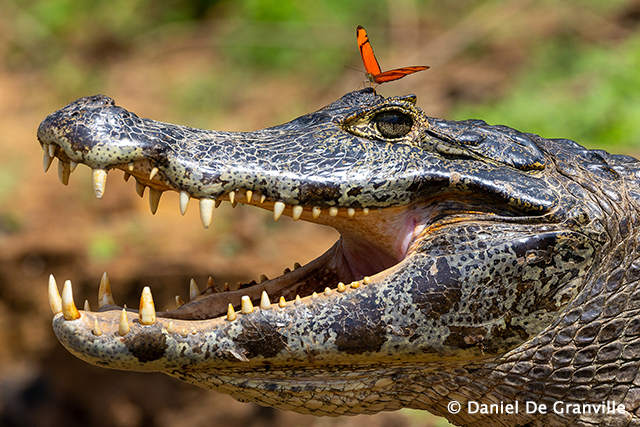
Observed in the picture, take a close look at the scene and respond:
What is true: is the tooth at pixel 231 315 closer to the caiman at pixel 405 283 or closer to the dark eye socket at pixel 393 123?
the caiman at pixel 405 283

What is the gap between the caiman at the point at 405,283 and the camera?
1.79m

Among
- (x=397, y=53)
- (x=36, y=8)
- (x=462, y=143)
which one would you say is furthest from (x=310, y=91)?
(x=462, y=143)

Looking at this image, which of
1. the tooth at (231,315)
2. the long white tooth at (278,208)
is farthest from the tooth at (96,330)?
the long white tooth at (278,208)

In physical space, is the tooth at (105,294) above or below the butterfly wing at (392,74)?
below

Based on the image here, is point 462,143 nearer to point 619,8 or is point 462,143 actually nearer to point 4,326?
point 4,326

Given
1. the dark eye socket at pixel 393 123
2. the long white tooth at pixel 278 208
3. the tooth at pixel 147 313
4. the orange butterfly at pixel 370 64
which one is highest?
the orange butterfly at pixel 370 64

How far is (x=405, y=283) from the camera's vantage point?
1.83 metres

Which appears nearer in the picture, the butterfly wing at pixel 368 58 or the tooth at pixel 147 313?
the tooth at pixel 147 313

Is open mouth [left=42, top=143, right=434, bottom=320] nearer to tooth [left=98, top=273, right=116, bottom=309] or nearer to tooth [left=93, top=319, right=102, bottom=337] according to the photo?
tooth [left=98, top=273, right=116, bottom=309]

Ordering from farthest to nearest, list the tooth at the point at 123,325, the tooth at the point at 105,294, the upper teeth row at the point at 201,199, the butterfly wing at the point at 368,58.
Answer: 1. the butterfly wing at the point at 368,58
2. the tooth at the point at 105,294
3. the upper teeth row at the point at 201,199
4. the tooth at the point at 123,325

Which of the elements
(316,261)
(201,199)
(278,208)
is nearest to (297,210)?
(278,208)

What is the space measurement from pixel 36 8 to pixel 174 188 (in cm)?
906

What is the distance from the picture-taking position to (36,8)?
9336 mm

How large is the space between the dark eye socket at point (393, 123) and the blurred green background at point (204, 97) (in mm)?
1894
